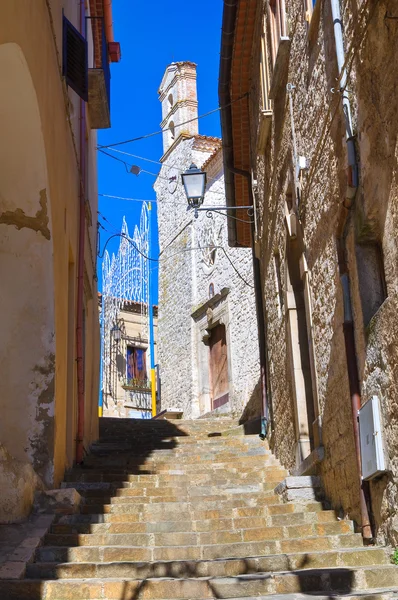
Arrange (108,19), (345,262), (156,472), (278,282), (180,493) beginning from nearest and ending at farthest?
(345,262) < (180,493) < (156,472) < (278,282) < (108,19)

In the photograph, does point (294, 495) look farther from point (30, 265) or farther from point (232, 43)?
point (232, 43)

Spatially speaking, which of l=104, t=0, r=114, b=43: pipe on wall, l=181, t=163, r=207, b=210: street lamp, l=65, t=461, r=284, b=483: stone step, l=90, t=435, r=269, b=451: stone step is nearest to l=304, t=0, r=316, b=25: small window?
l=181, t=163, r=207, b=210: street lamp

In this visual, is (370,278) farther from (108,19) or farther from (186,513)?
(108,19)

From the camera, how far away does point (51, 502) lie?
23.6ft

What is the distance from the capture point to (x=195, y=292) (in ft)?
75.1

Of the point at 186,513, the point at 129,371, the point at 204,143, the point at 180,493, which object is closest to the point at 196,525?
the point at 186,513

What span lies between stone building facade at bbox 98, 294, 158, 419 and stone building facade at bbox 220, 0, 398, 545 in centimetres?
1588

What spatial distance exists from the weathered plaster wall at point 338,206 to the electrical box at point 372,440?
0.26 feet

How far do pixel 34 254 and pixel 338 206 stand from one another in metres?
3.09

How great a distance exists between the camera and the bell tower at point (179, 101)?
25.9 metres

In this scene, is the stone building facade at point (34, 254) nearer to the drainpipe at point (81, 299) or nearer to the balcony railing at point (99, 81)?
the drainpipe at point (81, 299)

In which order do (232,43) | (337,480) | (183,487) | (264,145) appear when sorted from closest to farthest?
(337,480) < (183,487) < (264,145) < (232,43)

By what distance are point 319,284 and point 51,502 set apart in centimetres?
324

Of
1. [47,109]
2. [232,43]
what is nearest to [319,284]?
[47,109]
